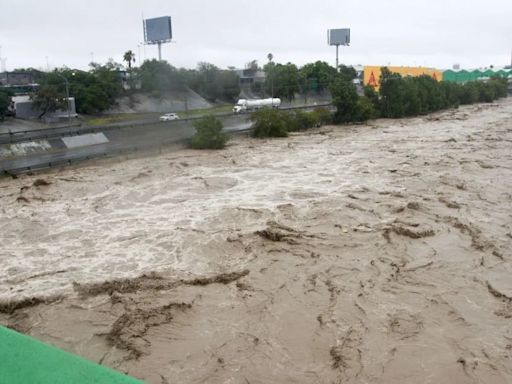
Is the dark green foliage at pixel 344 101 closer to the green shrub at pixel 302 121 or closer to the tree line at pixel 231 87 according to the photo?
the tree line at pixel 231 87

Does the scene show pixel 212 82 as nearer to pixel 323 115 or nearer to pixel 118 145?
Answer: pixel 323 115

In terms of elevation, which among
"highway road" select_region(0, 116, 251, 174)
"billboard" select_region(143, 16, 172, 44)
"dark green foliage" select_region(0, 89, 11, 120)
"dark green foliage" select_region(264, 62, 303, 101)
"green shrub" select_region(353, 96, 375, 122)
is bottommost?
"highway road" select_region(0, 116, 251, 174)

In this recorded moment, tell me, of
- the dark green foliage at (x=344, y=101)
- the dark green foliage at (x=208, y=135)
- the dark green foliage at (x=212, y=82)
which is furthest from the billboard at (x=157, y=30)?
the dark green foliage at (x=208, y=135)

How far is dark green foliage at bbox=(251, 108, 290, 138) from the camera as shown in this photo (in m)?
29.8

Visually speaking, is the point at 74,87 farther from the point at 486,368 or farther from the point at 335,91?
the point at 486,368

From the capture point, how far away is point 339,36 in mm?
67812

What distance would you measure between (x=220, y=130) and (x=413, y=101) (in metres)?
22.1

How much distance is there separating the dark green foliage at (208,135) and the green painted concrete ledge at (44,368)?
23.6m

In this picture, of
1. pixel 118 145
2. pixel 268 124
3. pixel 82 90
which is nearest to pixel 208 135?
pixel 118 145

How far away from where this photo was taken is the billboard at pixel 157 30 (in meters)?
51.4

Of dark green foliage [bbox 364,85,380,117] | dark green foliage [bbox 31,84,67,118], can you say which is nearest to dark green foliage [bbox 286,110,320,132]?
dark green foliage [bbox 364,85,380,117]

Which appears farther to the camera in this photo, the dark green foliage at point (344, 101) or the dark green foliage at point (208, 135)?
the dark green foliage at point (344, 101)

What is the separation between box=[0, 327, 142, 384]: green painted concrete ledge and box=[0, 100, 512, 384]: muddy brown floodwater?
4185mm

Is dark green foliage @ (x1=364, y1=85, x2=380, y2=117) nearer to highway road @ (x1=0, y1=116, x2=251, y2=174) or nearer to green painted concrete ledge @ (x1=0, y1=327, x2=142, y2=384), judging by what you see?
highway road @ (x1=0, y1=116, x2=251, y2=174)
